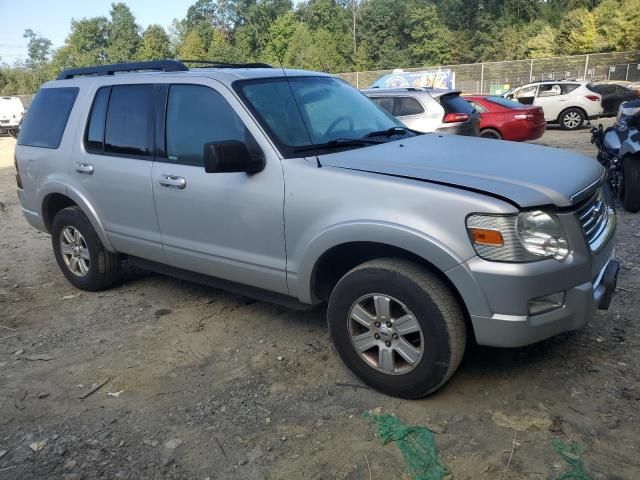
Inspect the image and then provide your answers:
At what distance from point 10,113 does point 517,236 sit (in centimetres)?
3173

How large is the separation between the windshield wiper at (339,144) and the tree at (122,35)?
293 ft

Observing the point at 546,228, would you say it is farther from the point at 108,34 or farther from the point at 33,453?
the point at 108,34

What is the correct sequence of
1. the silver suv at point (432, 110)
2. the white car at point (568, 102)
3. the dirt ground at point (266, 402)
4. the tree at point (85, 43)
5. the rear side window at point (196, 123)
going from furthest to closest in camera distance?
1. the tree at point (85, 43)
2. the white car at point (568, 102)
3. the silver suv at point (432, 110)
4. the rear side window at point (196, 123)
5. the dirt ground at point (266, 402)

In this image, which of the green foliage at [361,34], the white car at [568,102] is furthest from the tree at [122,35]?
the white car at [568,102]

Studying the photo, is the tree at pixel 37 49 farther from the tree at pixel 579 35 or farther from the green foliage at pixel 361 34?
the tree at pixel 579 35

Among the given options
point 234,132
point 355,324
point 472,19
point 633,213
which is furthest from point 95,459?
point 472,19

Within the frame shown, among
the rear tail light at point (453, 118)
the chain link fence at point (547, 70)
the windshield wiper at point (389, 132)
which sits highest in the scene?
the windshield wiper at point (389, 132)

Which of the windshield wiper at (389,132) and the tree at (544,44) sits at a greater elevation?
the windshield wiper at (389,132)

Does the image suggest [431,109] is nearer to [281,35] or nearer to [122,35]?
[281,35]

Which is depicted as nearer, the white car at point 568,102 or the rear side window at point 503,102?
the rear side window at point 503,102

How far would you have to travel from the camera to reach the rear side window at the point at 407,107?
32.7 feet

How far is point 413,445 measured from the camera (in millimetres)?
2787

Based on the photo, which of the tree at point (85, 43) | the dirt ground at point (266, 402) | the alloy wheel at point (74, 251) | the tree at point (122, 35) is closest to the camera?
the dirt ground at point (266, 402)

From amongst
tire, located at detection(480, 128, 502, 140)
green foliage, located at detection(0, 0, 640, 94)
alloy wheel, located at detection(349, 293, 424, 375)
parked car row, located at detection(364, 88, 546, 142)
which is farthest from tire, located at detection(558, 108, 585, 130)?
green foliage, located at detection(0, 0, 640, 94)
